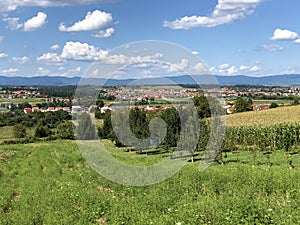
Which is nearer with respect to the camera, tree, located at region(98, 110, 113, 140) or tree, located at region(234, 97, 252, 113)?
tree, located at region(98, 110, 113, 140)

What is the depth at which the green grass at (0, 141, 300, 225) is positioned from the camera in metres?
8.70

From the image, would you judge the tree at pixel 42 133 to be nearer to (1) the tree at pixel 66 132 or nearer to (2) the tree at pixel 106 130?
(1) the tree at pixel 66 132

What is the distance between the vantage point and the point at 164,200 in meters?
11.0

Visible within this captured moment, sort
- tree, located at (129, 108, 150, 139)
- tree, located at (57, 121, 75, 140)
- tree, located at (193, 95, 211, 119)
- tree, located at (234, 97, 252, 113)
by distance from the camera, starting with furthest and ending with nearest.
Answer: tree, located at (234, 97, 252, 113), tree, located at (57, 121, 75, 140), tree, located at (193, 95, 211, 119), tree, located at (129, 108, 150, 139)

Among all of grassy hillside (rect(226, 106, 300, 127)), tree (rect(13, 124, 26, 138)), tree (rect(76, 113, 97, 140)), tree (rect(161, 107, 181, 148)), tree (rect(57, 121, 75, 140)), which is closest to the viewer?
tree (rect(161, 107, 181, 148))

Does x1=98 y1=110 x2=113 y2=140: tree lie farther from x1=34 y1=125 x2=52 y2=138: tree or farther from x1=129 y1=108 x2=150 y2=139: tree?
x1=34 y1=125 x2=52 y2=138: tree

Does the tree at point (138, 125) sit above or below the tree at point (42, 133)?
above

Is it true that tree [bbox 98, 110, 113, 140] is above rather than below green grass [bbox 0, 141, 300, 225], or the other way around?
below

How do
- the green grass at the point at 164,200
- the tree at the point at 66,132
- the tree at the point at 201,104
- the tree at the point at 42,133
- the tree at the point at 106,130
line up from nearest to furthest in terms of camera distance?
the green grass at the point at 164,200 < the tree at the point at 201,104 < the tree at the point at 106,130 < the tree at the point at 66,132 < the tree at the point at 42,133

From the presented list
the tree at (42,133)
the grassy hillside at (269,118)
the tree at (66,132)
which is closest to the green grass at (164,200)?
the grassy hillside at (269,118)

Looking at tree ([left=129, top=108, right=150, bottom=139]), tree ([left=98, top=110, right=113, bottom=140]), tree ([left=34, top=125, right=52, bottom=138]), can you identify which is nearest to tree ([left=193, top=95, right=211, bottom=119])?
tree ([left=129, top=108, right=150, bottom=139])

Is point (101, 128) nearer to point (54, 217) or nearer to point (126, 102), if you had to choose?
point (126, 102)

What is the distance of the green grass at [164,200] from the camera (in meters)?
8.70

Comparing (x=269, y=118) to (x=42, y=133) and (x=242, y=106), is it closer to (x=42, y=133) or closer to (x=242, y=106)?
(x=242, y=106)
